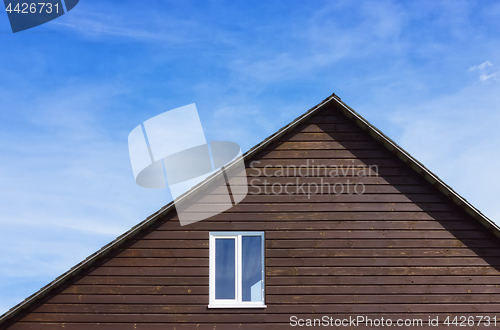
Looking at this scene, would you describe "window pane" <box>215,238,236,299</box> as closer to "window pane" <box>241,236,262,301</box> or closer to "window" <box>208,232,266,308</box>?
"window" <box>208,232,266,308</box>

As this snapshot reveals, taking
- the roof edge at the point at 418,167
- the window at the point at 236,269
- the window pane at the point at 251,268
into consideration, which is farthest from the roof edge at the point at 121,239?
the window pane at the point at 251,268

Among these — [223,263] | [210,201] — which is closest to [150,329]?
[223,263]

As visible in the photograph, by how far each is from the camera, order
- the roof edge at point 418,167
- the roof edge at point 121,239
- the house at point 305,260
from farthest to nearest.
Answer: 1. the roof edge at point 418,167
2. the house at point 305,260
3. the roof edge at point 121,239

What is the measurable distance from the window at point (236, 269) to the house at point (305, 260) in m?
0.03

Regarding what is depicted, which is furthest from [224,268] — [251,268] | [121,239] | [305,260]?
[121,239]

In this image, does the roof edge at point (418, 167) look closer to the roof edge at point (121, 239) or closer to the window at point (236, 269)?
the roof edge at point (121, 239)

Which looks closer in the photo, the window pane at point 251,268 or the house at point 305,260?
the house at point 305,260

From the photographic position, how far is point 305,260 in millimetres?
11508

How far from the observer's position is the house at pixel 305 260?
1102 cm

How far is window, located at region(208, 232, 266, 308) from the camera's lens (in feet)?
36.9

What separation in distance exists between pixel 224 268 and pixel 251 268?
67cm

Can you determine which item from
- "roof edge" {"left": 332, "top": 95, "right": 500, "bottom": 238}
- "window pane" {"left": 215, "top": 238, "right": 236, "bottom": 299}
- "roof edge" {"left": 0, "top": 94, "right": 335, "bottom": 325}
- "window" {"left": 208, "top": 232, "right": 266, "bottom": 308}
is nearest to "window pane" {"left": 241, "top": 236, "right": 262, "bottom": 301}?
"window" {"left": 208, "top": 232, "right": 266, "bottom": 308}

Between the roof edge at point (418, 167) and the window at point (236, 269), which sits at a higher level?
the roof edge at point (418, 167)

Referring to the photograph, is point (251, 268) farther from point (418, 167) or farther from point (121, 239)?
point (418, 167)
